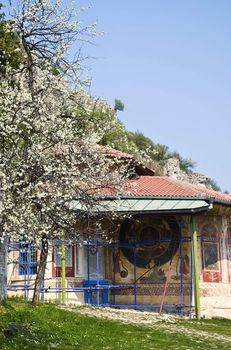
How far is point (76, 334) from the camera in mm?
13359

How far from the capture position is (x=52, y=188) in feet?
42.8

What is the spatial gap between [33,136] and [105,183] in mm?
3469

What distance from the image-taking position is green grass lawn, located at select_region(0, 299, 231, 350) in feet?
38.9

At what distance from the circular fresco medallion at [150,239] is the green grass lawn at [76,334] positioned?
6193 mm

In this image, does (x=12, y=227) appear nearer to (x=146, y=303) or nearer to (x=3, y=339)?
(x=3, y=339)

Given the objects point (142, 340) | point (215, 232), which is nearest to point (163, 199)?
point (215, 232)

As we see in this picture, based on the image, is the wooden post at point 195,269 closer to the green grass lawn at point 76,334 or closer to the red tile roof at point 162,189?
the red tile roof at point 162,189

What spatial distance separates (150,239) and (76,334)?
34.6 feet

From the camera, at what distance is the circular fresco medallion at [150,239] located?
915 inches

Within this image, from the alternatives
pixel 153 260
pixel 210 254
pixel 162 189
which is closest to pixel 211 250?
pixel 210 254

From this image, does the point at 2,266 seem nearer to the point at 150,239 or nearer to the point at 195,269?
the point at 195,269

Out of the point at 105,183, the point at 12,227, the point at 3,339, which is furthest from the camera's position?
the point at 105,183

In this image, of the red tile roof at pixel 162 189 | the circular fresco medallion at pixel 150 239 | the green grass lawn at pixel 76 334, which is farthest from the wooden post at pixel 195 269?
the green grass lawn at pixel 76 334

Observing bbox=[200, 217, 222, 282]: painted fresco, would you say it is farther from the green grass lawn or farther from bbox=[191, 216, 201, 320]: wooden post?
the green grass lawn
